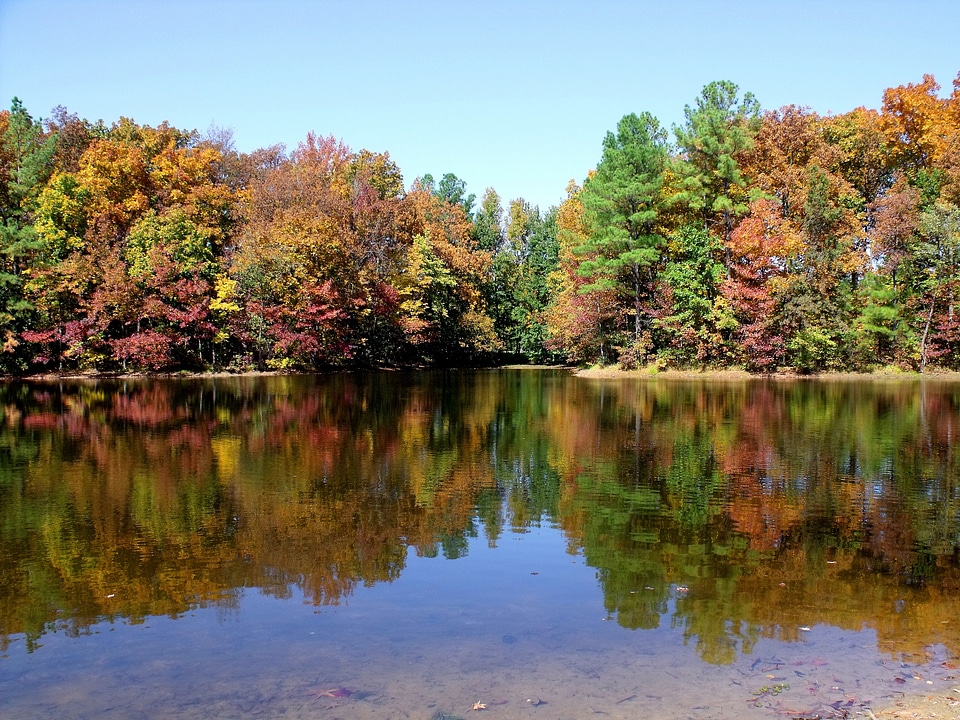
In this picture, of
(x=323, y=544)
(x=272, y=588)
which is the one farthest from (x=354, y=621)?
(x=323, y=544)

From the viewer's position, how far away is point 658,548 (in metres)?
8.48

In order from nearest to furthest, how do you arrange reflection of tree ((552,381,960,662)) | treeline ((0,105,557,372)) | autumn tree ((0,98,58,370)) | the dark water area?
the dark water area → reflection of tree ((552,381,960,662)) → autumn tree ((0,98,58,370)) → treeline ((0,105,557,372))

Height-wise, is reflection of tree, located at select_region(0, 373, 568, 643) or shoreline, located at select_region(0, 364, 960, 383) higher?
shoreline, located at select_region(0, 364, 960, 383)

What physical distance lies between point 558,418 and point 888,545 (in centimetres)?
1310

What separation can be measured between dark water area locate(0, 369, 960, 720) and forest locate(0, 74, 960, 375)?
24286 millimetres

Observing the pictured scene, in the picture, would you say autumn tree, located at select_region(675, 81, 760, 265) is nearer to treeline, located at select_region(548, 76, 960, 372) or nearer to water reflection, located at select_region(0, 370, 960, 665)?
treeline, located at select_region(548, 76, 960, 372)

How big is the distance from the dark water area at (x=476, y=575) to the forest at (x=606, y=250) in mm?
24286

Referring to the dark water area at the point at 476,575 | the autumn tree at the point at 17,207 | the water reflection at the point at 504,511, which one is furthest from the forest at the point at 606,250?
the dark water area at the point at 476,575

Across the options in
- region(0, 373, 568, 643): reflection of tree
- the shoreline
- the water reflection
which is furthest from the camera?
the shoreline

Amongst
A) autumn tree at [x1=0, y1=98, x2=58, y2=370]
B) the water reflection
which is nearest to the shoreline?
autumn tree at [x1=0, y1=98, x2=58, y2=370]

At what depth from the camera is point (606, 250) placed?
141 ft

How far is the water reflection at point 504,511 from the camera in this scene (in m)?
6.84

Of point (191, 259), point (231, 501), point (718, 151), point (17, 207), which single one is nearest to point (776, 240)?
point (718, 151)

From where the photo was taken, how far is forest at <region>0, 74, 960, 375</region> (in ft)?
127
